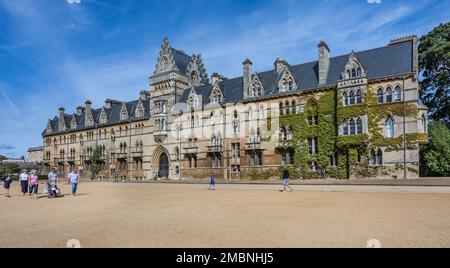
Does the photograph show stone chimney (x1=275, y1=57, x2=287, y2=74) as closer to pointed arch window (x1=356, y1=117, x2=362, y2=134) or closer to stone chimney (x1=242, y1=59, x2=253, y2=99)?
stone chimney (x1=242, y1=59, x2=253, y2=99)

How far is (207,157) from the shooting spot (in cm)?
5381

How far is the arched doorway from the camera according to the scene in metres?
59.8

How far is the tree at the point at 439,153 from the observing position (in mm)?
36925

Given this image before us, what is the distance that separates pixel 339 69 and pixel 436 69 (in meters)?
13.5

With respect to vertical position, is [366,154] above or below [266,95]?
below

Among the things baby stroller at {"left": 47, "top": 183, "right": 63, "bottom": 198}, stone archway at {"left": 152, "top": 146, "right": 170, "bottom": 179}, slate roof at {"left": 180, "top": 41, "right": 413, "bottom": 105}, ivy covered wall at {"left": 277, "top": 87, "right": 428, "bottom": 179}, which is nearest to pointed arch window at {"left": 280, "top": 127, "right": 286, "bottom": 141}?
ivy covered wall at {"left": 277, "top": 87, "right": 428, "bottom": 179}

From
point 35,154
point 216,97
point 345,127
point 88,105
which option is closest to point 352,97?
point 345,127

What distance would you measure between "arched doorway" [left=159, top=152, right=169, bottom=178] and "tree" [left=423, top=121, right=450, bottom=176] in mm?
37779

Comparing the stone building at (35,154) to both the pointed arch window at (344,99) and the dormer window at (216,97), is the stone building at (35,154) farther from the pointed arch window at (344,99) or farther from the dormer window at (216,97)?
the pointed arch window at (344,99)

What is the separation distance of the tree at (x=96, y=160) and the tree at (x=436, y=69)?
183 feet

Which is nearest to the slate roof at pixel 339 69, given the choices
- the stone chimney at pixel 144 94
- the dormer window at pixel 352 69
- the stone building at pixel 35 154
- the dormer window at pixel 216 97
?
the dormer window at pixel 216 97
